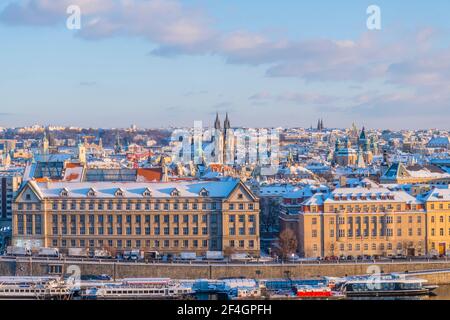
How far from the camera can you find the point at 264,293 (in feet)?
58.0

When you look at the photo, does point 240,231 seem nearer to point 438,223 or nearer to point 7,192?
point 438,223

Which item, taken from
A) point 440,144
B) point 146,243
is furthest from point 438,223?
point 440,144

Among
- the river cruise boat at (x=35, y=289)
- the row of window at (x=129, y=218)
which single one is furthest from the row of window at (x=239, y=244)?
the river cruise boat at (x=35, y=289)

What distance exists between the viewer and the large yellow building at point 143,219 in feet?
74.2

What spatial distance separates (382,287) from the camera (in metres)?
18.3

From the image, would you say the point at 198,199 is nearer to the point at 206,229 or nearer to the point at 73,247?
the point at 206,229

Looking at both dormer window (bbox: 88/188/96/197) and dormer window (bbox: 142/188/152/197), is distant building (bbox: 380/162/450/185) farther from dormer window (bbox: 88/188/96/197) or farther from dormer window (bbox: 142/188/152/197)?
dormer window (bbox: 88/188/96/197)

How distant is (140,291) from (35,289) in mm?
2090

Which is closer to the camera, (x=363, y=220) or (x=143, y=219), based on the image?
(x=363, y=220)

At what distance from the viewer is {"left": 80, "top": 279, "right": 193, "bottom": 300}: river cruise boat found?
17.5 meters

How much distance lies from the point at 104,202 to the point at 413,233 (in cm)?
810

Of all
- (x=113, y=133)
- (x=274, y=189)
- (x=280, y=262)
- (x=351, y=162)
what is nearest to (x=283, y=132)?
(x=113, y=133)

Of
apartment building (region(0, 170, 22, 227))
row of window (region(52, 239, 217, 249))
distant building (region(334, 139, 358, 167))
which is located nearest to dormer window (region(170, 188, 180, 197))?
row of window (region(52, 239, 217, 249))

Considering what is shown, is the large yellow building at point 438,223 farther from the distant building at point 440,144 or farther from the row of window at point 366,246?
the distant building at point 440,144
